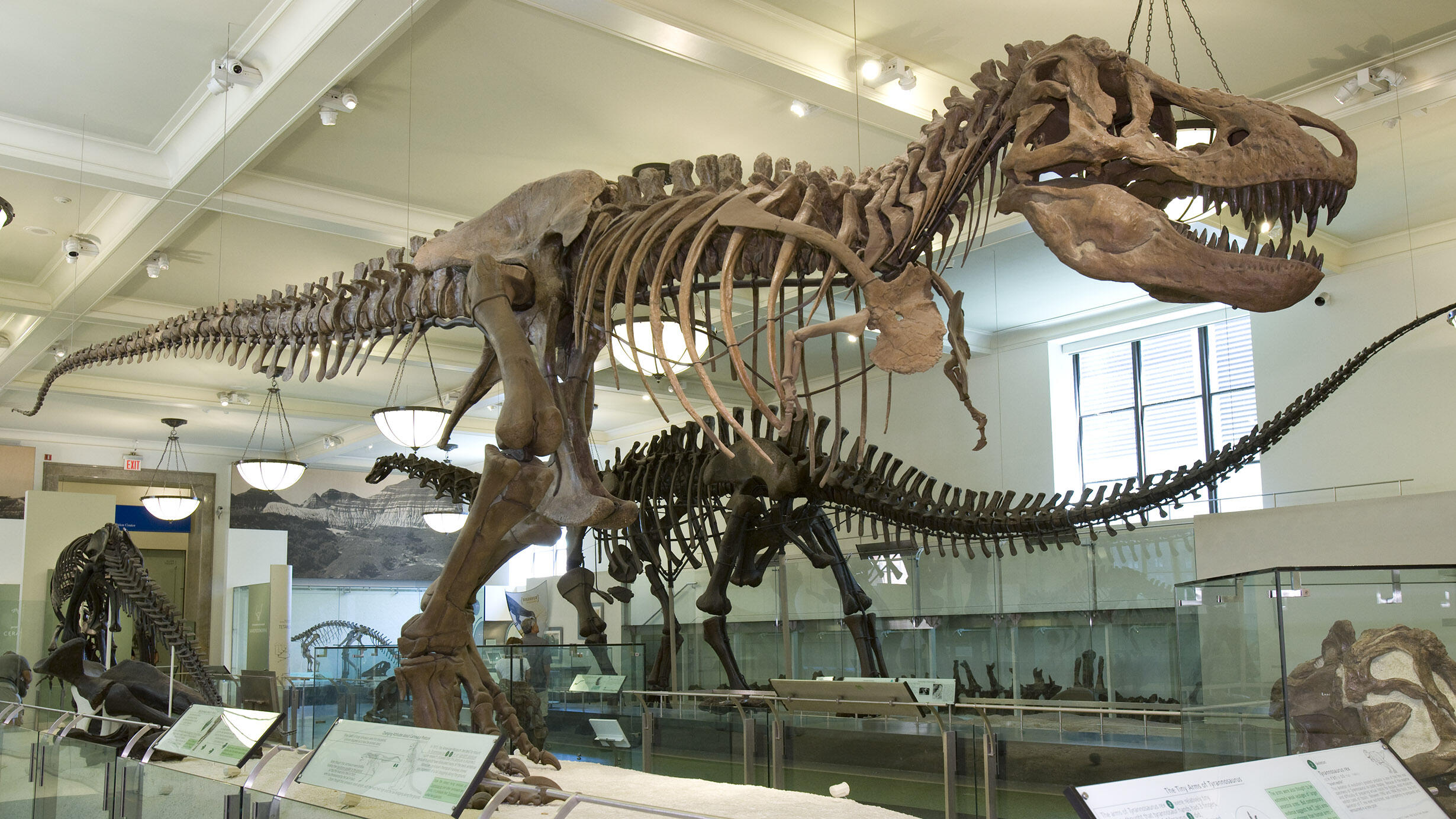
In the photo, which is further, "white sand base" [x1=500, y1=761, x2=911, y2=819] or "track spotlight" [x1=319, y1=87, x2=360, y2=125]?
"track spotlight" [x1=319, y1=87, x2=360, y2=125]

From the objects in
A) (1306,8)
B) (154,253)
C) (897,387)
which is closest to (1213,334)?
(897,387)

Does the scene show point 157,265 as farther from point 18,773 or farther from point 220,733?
point 220,733

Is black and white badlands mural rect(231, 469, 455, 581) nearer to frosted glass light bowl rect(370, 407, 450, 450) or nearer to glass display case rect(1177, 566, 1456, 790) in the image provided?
frosted glass light bowl rect(370, 407, 450, 450)

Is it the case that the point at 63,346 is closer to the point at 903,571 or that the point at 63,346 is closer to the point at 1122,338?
the point at 903,571

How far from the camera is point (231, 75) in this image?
224 inches

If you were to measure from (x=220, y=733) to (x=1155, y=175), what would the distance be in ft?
10.2

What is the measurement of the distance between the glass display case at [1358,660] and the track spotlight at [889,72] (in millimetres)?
3583

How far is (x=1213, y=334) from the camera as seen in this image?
10383 mm

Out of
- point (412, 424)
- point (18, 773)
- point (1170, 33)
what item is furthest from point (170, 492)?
point (1170, 33)

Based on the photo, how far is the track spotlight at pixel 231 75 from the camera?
5660 mm

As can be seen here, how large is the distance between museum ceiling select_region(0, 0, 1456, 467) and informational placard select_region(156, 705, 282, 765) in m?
3.22

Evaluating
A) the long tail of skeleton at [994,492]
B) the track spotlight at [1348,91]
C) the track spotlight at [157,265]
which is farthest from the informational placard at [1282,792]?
the track spotlight at [157,265]

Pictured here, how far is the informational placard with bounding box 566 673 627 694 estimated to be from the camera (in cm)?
663

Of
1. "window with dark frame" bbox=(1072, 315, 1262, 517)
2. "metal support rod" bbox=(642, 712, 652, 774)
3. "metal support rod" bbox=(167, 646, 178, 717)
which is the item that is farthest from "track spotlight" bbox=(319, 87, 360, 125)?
"window with dark frame" bbox=(1072, 315, 1262, 517)
